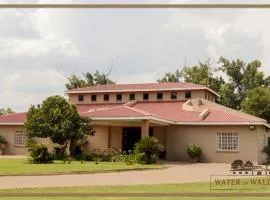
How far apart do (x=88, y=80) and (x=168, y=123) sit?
2098 cm

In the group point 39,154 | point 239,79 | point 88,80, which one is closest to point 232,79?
point 239,79

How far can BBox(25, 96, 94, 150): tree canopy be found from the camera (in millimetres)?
25406

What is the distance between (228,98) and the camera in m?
46.0

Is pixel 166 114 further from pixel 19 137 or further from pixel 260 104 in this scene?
pixel 260 104

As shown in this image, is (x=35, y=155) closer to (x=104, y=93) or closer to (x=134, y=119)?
(x=134, y=119)

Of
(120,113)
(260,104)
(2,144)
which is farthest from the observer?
(260,104)

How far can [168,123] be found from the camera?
1136 inches

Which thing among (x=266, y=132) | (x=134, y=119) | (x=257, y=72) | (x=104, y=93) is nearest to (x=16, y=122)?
(x=104, y=93)

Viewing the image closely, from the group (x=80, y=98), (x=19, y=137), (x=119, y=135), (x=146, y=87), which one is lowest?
(x=19, y=137)

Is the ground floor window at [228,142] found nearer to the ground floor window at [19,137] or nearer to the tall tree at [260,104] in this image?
the tall tree at [260,104]

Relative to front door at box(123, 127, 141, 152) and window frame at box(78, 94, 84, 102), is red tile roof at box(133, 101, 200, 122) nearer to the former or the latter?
front door at box(123, 127, 141, 152)

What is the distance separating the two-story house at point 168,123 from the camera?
2802 cm

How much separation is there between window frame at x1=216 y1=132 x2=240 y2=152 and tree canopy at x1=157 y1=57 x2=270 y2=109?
17.5m

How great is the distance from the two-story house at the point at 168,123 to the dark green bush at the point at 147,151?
4.99ft
